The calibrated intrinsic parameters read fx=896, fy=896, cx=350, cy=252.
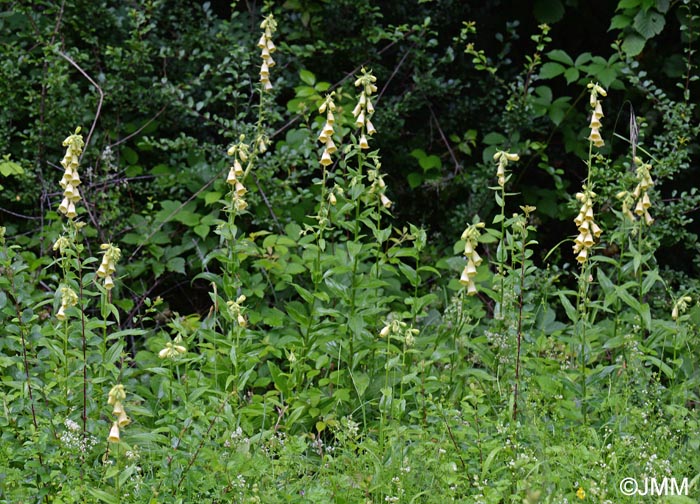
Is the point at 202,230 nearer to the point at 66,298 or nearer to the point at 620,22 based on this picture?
the point at 66,298

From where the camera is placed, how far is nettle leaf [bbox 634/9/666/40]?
517cm

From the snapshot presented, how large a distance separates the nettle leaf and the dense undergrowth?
0.03 meters

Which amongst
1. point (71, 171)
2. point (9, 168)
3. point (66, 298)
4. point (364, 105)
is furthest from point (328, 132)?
point (9, 168)

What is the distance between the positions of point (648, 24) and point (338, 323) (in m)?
2.72

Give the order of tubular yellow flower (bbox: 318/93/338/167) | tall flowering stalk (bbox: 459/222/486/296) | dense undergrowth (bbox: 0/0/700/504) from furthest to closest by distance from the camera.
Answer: tubular yellow flower (bbox: 318/93/338/167) → tall flowering stalk (bbox: 459/222/486/296) → dense undergrowth (bbox: 0/0/700/504)

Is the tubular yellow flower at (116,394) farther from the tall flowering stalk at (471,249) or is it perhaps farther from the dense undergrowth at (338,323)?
the tall flowering stalk at (471,249)

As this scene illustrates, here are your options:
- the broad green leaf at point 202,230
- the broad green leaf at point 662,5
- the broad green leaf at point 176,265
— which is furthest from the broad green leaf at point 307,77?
the broad green leaf at point 662,5

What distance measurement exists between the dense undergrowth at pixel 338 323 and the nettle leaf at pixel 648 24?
0.03 m

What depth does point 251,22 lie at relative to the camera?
598 centimetres

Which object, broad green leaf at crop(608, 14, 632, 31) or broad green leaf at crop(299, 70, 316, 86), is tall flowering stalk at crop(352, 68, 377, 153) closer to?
broad green leaf at crop(299, 70, 316, 86)

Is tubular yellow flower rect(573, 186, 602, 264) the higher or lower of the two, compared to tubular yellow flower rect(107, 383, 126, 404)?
higher

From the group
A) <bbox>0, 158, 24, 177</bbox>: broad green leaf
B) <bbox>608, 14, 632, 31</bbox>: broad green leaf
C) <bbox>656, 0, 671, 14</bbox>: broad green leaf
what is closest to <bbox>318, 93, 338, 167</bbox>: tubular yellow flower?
<bbox>0, 158, 24, 177</bbox>: broad green leaf

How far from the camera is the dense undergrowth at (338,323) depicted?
3.03 meters

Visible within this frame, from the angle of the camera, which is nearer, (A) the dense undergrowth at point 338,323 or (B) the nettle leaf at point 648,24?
(A) the dense undergrowth at point 338,323
